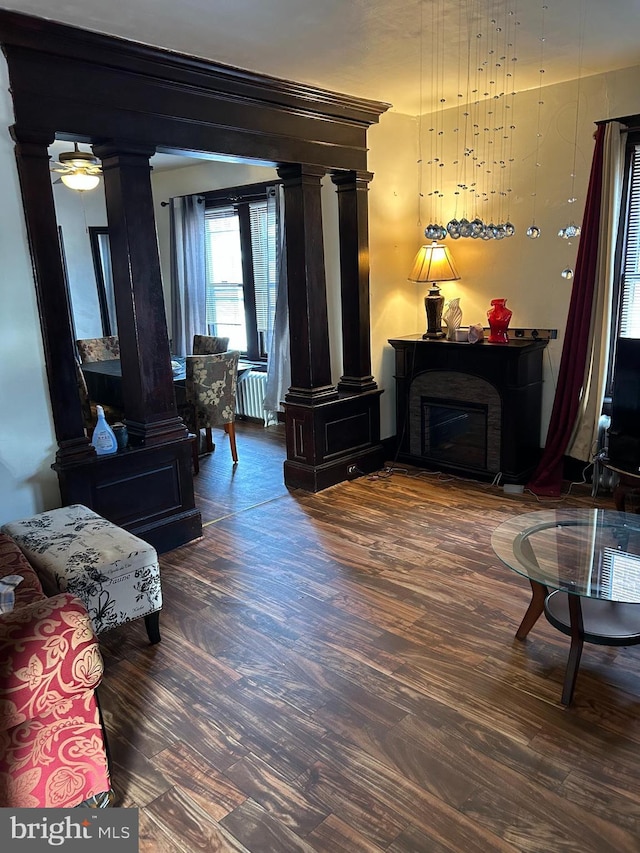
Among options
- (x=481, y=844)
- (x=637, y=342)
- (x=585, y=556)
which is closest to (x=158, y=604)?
(x=481, y=844)

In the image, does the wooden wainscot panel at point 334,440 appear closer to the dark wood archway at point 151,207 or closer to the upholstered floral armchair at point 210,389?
the dark wood archway at point 151,207

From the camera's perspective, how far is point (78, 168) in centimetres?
467

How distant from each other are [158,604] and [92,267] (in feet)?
18.2

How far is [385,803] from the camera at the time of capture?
1.93 meters

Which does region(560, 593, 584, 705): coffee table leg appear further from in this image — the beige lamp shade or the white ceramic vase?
the beige lamp shade

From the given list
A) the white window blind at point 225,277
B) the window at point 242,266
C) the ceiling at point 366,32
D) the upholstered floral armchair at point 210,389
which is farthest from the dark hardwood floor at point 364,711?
the white window blind at point 225,277

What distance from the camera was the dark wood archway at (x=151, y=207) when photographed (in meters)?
2.97

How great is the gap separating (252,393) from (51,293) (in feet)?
12.3

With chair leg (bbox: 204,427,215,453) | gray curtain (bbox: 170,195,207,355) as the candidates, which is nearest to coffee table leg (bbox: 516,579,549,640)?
chair leg (bbox: 204,427,215,453)

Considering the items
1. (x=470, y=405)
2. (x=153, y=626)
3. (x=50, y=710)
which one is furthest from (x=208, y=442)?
(x=50, y=710)

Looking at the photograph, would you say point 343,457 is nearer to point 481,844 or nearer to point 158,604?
point 158,604

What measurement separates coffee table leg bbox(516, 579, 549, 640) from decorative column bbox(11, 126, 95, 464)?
2.29 meters

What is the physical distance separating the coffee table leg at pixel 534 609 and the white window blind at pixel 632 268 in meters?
2.50

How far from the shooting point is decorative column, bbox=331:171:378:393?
466cm
